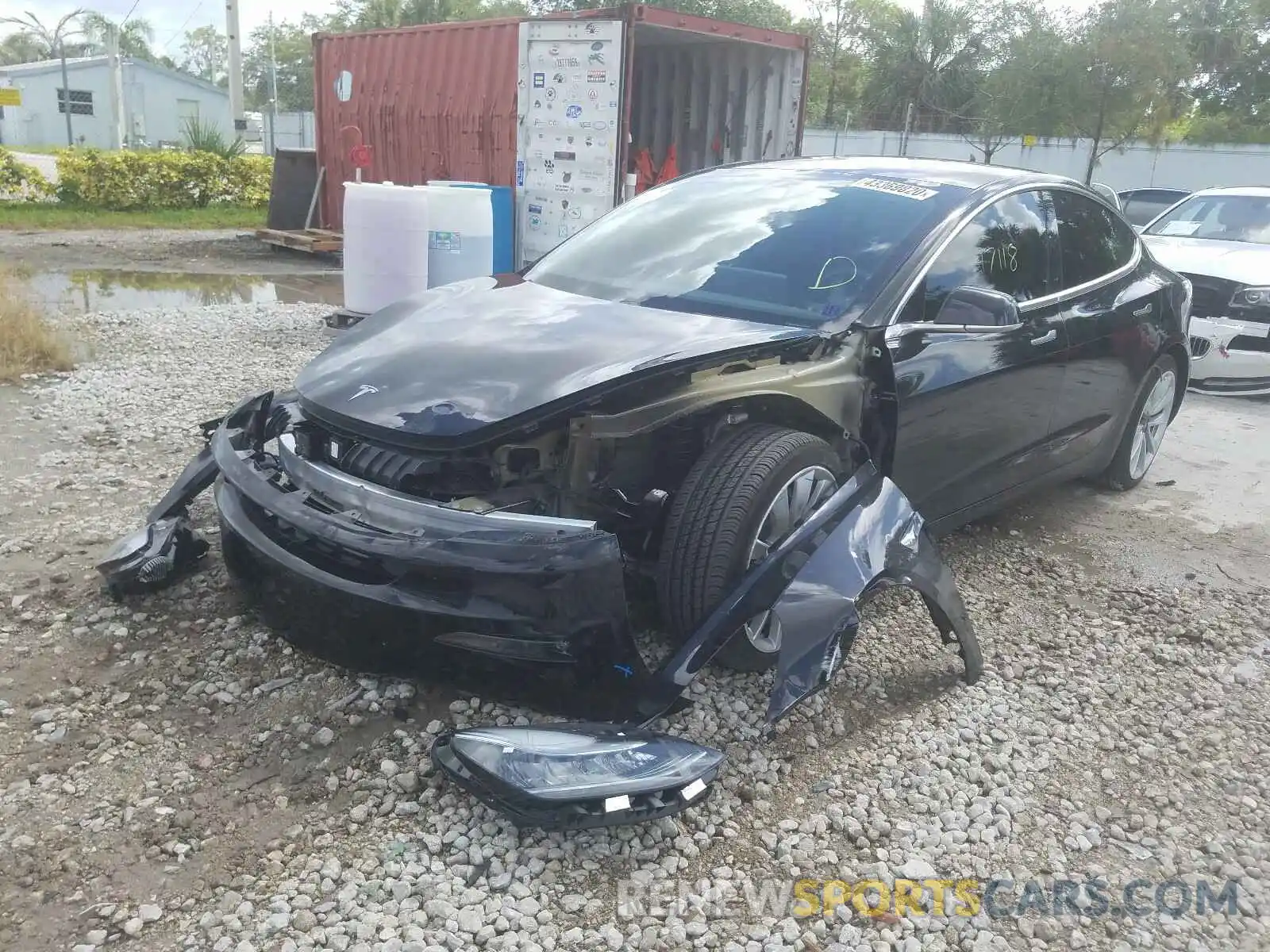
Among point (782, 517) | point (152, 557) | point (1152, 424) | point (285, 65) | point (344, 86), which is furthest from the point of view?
point (285, 65)

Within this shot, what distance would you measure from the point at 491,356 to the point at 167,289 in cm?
907

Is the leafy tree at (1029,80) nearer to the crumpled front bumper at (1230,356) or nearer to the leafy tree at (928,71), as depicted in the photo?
the leafy tree at (928,71)

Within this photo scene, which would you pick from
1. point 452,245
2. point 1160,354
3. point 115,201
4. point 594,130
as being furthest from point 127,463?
point 115,201

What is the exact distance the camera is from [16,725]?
9.37 ft

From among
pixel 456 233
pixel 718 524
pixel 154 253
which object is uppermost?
pixel 456 233

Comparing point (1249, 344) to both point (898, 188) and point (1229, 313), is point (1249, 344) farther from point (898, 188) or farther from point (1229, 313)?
point (898, 188)

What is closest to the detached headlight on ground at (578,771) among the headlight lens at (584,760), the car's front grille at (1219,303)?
the headlight lens at (584,760)

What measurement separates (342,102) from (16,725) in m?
11.6

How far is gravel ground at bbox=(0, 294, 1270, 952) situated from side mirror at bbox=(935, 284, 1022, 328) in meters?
1.06

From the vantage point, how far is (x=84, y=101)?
55.8m

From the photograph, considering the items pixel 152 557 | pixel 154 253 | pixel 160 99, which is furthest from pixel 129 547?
pixel 160 99

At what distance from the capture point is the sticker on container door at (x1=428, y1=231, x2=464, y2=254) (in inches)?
305

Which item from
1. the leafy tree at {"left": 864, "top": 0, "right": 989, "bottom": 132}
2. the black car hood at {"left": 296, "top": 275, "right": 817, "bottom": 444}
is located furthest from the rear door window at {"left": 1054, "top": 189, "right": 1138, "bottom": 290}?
the leafy tree at {"left": 864, "top": 0, "right": 989, "bottom": 132}

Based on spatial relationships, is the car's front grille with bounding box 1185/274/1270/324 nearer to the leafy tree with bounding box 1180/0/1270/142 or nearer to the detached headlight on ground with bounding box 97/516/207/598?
the detached headlight on ground with bounding box 97/516/207/598
